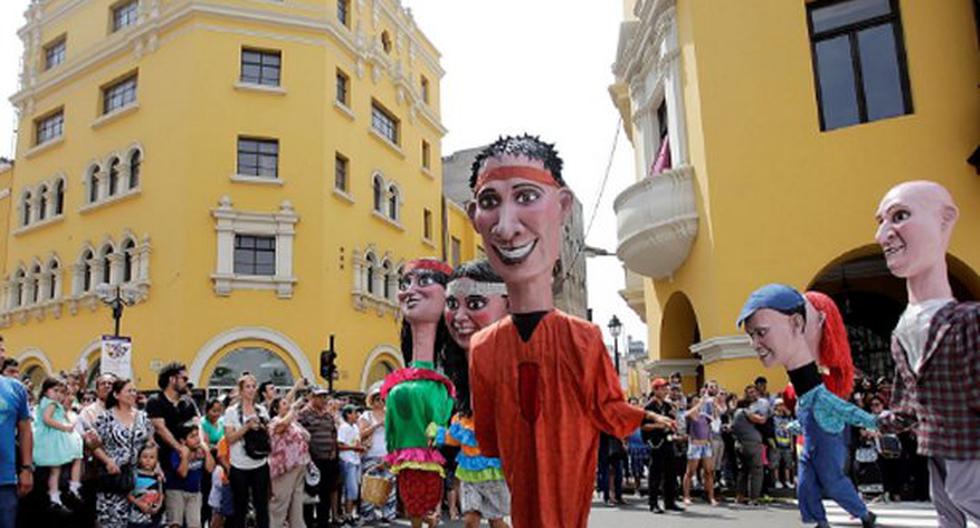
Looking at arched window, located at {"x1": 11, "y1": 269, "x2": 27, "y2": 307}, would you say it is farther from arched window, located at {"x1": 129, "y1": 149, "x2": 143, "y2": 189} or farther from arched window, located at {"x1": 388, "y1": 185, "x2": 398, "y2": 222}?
arched window, located at {"x1": 388, "y1": 185, "x2": 398, "y2": 222}

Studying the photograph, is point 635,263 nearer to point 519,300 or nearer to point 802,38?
point 802,38

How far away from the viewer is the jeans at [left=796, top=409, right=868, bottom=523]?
18.1 feet

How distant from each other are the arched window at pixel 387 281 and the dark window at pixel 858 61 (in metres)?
A: 15.6

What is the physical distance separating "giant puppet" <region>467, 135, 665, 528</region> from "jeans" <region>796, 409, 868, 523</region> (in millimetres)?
2440

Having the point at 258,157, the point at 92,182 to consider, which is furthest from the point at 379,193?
the point at 92,182

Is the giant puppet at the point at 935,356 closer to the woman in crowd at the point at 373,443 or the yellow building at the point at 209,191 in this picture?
the woman in crowd at the point at 373,443

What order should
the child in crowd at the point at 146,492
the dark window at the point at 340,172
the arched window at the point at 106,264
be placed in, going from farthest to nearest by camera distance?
the dark window at the point at 340,172, the arched window at the point at 106,264, the child in crowd at the point at 146,492

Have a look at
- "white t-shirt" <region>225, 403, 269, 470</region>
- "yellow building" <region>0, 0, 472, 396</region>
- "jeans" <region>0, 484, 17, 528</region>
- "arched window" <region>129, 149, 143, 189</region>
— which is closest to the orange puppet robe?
"jeans" <region>0, 484, 17, 528</region>

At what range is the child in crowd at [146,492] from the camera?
6.50 meters

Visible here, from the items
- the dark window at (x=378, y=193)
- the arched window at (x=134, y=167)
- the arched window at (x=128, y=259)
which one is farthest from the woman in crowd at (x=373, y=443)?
the dark window at (x=378, y=193)

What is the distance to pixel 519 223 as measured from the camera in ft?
11.7

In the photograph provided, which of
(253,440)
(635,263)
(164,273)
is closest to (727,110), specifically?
(635,263)

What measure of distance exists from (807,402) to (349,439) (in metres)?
6.76

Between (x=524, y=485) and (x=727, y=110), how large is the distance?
970 centimetres
